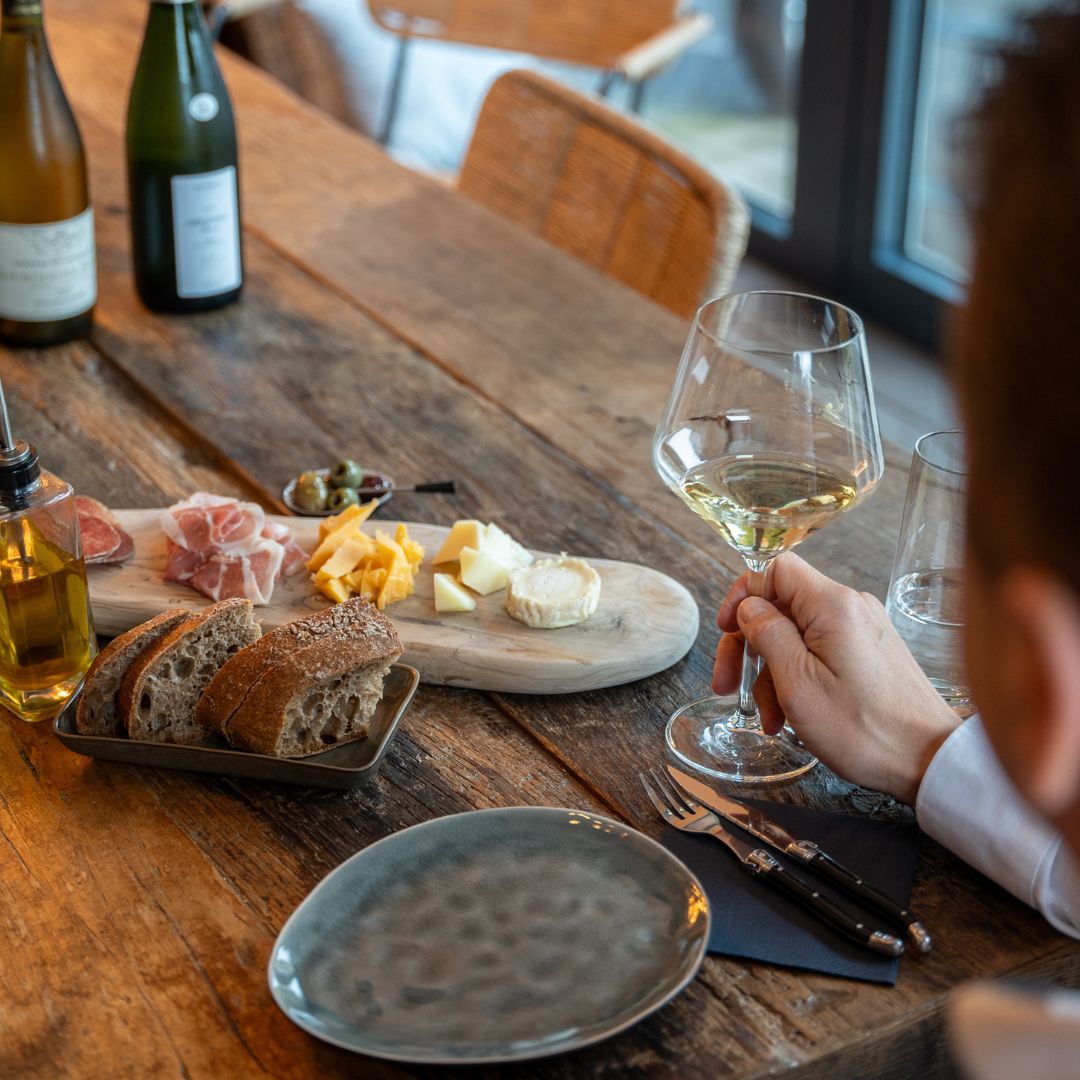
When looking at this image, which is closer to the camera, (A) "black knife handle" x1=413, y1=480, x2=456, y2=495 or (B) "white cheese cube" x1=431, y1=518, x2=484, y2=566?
(B) "white cheese cube" x1=431, y1=518, x2=484, y2=566

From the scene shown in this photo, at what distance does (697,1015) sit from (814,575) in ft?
1.13

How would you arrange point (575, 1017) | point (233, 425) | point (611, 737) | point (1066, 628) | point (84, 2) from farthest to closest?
point (84, 2)
point (233, 425)
point (611, 737)
point (575, 1017)
point (1066, 628)

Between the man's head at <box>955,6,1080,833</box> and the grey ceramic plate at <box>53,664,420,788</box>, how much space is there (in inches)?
23.2

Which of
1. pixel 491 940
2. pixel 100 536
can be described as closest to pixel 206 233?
pixel 100 536

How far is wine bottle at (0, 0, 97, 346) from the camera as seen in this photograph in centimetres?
161

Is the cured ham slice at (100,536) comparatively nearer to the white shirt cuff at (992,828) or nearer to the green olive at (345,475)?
the green olive at (345,475)

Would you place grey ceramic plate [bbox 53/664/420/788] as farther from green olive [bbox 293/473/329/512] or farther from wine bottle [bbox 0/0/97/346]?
wine bottle [bbox 0/0/97/346]

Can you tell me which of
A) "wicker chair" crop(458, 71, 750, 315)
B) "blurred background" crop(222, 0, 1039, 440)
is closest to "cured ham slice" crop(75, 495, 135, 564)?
"wicker chair" crop(458, 71, 750, 315)

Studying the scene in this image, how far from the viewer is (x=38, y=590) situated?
103 centimetres

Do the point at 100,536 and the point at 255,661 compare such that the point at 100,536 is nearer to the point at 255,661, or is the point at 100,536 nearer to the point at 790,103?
the point at 255,661

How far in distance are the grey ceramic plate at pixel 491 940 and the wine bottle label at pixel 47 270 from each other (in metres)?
1.00

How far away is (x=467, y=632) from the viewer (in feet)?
3.74

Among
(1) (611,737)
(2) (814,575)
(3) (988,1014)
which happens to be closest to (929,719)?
(2) (814,575)

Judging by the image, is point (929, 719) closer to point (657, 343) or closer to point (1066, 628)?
point (1066, 628)
